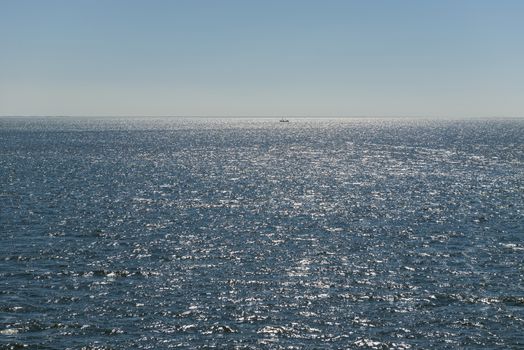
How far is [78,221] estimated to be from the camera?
70.4 metres

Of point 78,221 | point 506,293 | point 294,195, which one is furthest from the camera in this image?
point 294,195

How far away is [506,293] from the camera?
4275 cm

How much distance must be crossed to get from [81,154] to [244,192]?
10219 centimetres

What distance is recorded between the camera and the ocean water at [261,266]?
35469mm

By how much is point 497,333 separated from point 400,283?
10719 millimetres

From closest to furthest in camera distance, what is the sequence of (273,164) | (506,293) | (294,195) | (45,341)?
(45,341)
(506,293)
(294,195)
(273,164)

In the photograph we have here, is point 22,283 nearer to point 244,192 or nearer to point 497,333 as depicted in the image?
point 497,333

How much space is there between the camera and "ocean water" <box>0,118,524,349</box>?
35.5 metres

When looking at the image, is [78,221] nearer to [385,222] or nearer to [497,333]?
[385,222]

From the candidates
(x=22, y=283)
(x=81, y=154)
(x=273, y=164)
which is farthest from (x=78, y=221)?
(x=81, y=154)

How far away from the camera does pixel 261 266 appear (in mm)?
50219

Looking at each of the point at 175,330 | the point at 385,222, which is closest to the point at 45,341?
the point at 175,330

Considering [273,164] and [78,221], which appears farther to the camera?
[273,164]

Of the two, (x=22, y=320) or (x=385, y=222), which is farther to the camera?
(x=385, y=222)
